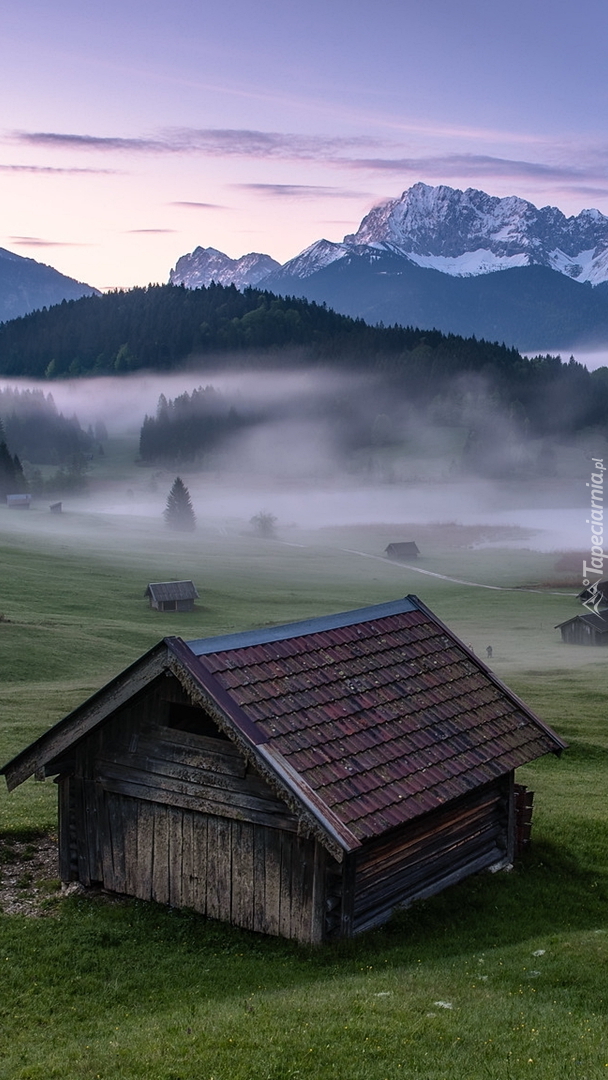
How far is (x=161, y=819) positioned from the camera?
56.8 feet

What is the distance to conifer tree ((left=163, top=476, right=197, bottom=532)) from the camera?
161512 millimetres

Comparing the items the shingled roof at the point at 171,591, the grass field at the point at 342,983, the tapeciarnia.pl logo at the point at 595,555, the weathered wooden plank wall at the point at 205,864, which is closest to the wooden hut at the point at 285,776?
the weathered wooden plank wall at the point at 205,864

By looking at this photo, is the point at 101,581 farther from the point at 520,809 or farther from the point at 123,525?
the point at 520,809

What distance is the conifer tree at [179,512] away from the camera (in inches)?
6359

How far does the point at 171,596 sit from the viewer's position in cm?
8388

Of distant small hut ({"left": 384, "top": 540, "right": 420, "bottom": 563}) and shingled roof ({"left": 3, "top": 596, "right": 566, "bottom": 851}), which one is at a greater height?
shingled roof ({"left": 3, "top": 596, "right": 566, "bottom": 851})

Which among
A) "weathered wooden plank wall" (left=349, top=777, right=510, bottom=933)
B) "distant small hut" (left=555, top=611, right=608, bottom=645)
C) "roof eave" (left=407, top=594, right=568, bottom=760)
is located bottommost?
"distant small hut" (left=555, top=611, right=608, bottom=645)

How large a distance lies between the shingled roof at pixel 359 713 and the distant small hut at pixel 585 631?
6179 centimetres

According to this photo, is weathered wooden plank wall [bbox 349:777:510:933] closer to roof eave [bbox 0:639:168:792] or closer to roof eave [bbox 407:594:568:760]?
roof eave [bbox 407:594:568:760]

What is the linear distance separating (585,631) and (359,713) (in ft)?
219

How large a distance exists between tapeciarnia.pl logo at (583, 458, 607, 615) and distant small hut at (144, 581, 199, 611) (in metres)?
34.2

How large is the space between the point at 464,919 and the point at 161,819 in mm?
5450

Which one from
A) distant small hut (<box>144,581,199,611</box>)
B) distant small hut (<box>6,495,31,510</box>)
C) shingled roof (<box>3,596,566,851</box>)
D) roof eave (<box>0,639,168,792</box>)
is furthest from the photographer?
distant small hut (<box>6,495,31,510</box>)

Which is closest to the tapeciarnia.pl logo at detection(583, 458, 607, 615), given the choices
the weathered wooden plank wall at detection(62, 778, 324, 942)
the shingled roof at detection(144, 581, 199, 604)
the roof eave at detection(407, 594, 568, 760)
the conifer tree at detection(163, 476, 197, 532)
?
the shingled roof at detection(144, 581, 199, 604)
